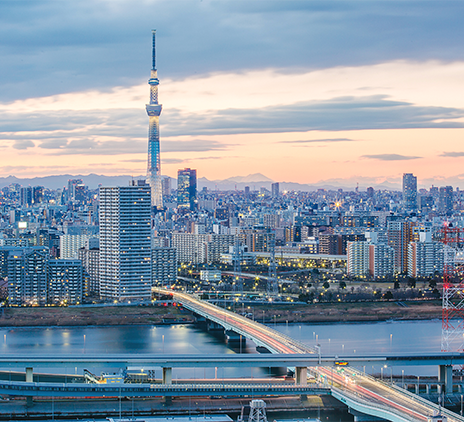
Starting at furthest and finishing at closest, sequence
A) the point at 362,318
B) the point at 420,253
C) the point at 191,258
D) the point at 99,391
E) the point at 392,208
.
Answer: the point at 392,208 < the point at 191,258 < the point at 420,253 < the point at 362,318 < the point at 99,391

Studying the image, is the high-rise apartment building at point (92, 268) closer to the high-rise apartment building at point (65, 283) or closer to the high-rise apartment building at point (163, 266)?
the high-rise apartment building at point (65, 283)

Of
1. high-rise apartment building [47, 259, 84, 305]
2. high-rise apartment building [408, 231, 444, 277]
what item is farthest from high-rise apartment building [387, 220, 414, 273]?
high-rise apartment building [47, 259, 84, 305]

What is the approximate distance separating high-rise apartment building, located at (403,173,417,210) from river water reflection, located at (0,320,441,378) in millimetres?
45572

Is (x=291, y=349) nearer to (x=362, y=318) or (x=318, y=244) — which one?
(x=362, y=318)

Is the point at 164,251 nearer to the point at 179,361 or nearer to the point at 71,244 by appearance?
the point at 71,244

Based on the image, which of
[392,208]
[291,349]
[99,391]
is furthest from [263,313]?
[392,208]

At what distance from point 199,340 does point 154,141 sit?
153 ft

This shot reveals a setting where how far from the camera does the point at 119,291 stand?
2189cm

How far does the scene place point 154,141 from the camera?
6234 cm

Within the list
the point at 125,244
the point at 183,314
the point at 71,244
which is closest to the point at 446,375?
the point at 183,314

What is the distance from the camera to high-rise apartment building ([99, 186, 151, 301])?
2202 cm

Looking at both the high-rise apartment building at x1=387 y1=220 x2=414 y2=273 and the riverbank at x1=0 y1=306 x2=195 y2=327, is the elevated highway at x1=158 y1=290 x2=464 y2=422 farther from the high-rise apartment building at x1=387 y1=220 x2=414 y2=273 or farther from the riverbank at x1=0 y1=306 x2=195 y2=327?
the high-rise apartment building at x1=387 y1=220 x2=414 y2=273

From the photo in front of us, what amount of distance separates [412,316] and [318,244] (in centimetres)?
1735

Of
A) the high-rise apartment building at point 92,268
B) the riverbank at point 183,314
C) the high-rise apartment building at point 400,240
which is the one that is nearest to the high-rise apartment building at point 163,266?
the high-rise apartment building at point 92,268
